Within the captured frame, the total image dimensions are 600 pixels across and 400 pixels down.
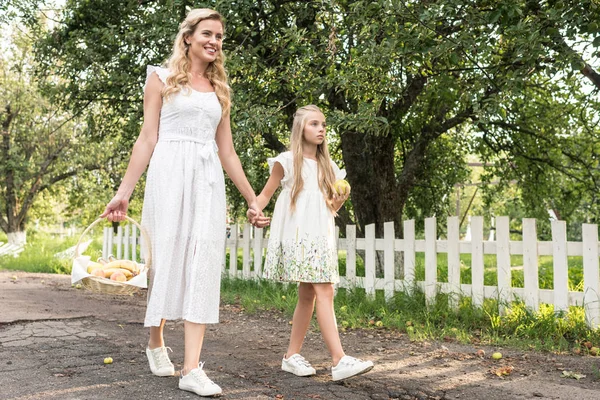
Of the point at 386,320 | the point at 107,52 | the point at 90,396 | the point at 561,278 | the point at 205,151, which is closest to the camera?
the point at 90,396

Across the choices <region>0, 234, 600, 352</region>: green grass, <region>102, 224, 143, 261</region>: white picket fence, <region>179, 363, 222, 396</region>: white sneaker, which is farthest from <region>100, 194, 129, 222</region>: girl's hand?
<region>102, 224, 143, 261</region>: white picket fence

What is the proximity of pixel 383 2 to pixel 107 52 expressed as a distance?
5.10 meters

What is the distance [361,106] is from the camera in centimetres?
616

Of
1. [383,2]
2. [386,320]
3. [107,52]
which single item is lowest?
[386,320]

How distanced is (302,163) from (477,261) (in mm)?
2830

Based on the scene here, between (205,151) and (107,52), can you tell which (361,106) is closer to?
(205,151)

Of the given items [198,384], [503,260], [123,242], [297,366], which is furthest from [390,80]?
[123,242]

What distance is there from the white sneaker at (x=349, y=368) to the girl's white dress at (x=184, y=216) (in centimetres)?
77

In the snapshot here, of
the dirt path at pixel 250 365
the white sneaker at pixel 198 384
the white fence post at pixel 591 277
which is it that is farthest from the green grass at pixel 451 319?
the white sneaker at pixel 198 384

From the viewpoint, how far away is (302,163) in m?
3.94

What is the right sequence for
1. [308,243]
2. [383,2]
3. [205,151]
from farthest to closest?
[383,2] → [308,243] → [205,151]

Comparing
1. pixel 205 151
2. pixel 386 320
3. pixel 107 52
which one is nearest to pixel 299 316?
pixel 205 151

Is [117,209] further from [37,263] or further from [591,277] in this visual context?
[37,263]

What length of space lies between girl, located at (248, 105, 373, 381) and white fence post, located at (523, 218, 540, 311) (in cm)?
247
